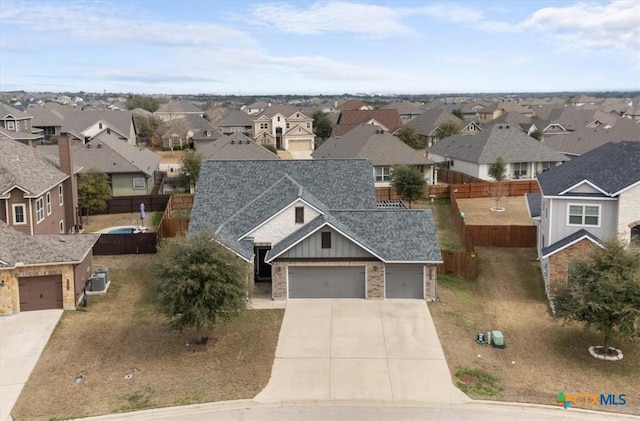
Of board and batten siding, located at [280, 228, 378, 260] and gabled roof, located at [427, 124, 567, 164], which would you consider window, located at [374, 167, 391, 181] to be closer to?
gabled roof, located at [427, 124, 567, 164]

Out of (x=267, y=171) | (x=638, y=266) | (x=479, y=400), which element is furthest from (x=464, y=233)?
(x=479, y=400)

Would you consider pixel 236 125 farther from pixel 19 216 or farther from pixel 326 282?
pixel 326 282

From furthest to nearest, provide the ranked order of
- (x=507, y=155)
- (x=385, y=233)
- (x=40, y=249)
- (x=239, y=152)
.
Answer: (x=239, y=152), (x=507, y=155), (x=385, y=233), (x=40, y=249)

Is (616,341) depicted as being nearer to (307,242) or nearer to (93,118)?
(307,242)

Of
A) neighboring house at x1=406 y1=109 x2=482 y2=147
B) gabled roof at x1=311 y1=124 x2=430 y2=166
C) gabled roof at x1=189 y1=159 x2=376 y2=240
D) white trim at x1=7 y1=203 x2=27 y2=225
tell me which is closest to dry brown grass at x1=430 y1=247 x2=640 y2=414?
gabled roof at x1=189 y1=159 x2=376 y2=240

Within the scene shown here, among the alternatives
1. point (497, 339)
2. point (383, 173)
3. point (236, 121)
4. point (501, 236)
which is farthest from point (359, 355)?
point (236, 121)
